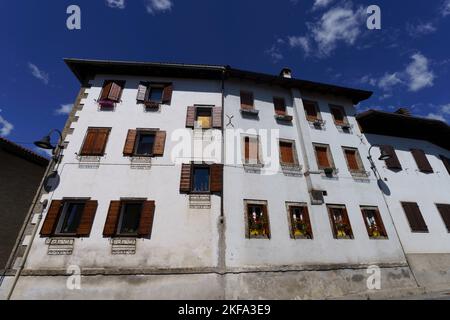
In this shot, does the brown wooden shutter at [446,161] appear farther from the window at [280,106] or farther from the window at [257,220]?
the window at [257,220]

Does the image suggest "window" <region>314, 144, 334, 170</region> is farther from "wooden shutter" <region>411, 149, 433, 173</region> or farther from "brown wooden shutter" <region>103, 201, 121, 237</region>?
"brown wooden shutter" <region>103, 201, 121, 237</region>

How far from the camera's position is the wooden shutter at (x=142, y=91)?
12188mm

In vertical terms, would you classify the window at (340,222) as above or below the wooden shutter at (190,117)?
below

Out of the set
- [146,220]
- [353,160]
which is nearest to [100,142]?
[146,220]

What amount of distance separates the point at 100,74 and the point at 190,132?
269 inches

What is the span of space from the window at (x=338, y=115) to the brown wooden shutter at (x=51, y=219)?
51.0 ft

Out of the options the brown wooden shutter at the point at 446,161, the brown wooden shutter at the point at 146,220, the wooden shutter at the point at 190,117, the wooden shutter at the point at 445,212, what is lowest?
the brown wooden shutter at the point at 146,220

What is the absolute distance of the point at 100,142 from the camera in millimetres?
10539

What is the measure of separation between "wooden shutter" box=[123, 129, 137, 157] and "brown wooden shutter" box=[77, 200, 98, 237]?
2.55m

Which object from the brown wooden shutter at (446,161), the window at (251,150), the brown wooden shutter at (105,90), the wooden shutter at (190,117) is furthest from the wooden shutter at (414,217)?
the brown wooden shutter at (105,90)

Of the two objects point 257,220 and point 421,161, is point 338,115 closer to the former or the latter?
point 421,161

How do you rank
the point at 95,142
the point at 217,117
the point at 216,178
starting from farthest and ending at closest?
1. the point at 217,117
2. the point at 95,142
3. the point at 216,178

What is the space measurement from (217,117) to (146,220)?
6.36 m
